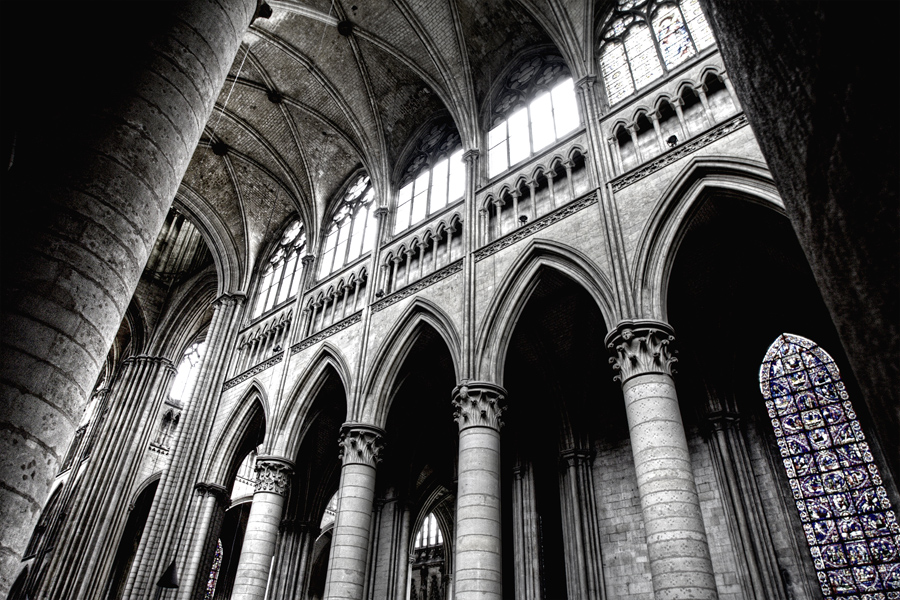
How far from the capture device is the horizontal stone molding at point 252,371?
14.7 meters

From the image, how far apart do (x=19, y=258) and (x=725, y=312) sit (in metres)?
10.7

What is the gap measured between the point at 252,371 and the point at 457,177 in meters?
7.04

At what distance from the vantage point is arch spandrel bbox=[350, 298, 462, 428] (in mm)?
11297

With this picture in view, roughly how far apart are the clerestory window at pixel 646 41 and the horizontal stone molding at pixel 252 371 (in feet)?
31.2

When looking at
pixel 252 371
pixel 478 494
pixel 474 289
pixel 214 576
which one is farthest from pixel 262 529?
pixel 214 576

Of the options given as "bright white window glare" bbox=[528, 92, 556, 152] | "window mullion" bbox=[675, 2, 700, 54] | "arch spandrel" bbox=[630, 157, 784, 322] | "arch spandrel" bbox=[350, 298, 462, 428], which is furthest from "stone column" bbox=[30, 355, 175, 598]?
"window mullion" bbox=[675, 2, 700, 54]

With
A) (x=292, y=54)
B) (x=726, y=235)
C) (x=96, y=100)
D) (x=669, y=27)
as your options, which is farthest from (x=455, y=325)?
(x=292, y=54)

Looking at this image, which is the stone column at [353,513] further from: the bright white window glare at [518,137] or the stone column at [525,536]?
the bright white window glare at [518,137]

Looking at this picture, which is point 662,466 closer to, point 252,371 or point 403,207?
point 403,207

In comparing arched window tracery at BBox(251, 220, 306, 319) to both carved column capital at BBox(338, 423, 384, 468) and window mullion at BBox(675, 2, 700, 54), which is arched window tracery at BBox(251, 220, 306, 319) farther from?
window mullion at BBox(675, 2, 700, 54)

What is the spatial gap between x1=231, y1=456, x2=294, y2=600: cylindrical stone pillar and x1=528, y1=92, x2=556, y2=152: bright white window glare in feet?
27.6

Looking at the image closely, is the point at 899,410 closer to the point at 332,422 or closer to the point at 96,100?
the point at 96,100

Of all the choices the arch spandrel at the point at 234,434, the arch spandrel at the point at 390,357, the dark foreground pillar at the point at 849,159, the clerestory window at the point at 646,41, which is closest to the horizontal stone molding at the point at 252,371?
the arch spandrel at the point at 234,434

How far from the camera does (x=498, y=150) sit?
13180mm
